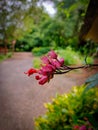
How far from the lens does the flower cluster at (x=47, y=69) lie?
994 millimetres

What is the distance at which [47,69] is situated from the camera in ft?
3.27

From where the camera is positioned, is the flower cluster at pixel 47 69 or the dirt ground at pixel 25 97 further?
the dirt ground at pixel 25 97

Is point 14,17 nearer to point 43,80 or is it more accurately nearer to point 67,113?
point 67,113

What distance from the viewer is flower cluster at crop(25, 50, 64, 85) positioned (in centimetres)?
99

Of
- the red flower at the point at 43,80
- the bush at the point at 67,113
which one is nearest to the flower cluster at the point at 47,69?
the red flower at the point at 43,80

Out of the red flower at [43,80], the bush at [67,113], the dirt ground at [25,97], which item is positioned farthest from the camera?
the dirt ground at [25,97]

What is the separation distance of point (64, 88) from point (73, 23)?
1075 cm

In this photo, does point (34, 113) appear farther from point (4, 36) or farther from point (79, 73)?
point (4, 36)

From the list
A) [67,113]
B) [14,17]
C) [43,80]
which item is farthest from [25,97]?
[14,17]

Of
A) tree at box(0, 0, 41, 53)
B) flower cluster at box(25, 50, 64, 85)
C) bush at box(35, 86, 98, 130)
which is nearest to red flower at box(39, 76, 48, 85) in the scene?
flower cluster at box(25, 50, 64, 85)

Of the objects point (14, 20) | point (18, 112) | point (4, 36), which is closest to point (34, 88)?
point (18, 112)

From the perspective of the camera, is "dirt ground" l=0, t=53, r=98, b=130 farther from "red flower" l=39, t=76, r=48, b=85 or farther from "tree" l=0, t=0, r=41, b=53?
"tree" l=0, t=0, r=41, b=53

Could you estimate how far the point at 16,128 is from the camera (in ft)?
11.5

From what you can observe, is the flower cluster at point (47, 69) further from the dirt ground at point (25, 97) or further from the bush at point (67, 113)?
the dirt ground at point (25, 97)
